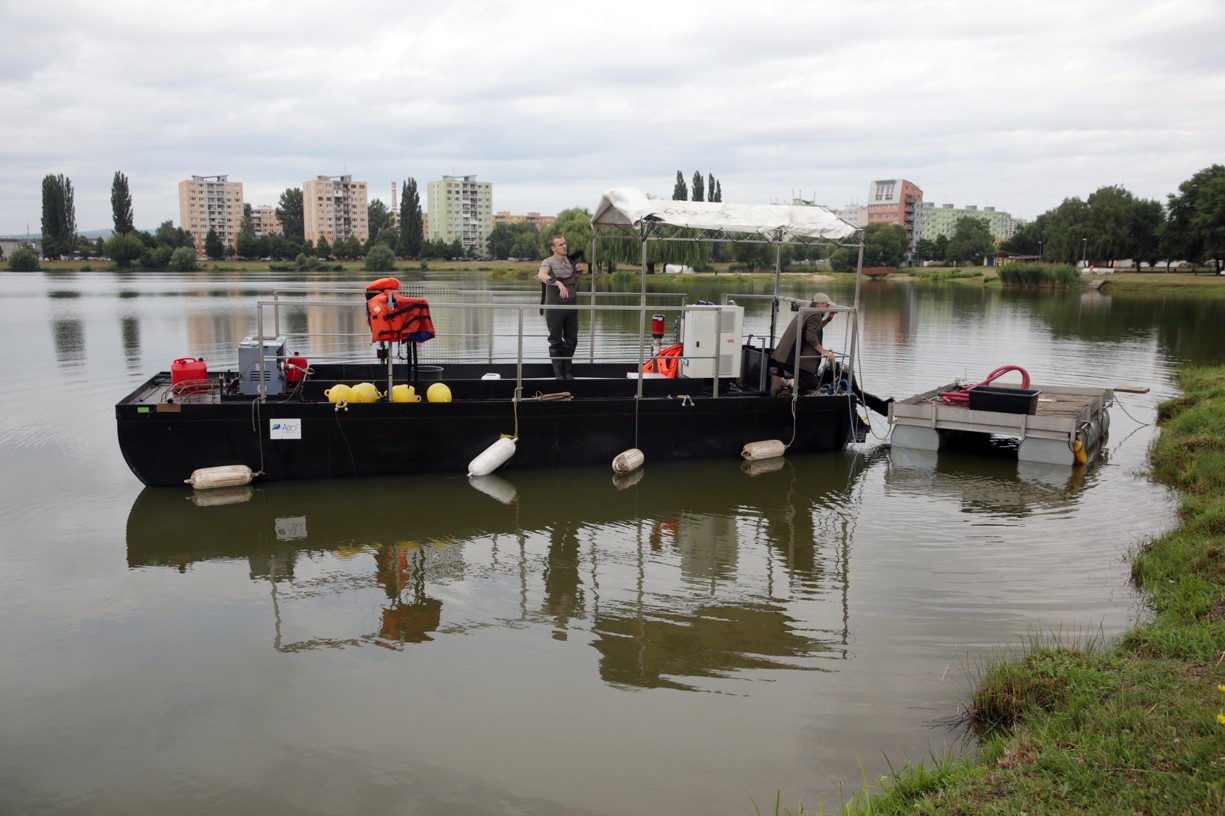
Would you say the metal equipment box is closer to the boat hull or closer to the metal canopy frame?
the boat hull

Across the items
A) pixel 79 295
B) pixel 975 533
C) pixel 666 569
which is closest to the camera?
pixel 666 569

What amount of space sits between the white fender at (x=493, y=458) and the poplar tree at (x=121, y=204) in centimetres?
12641

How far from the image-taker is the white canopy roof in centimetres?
1136

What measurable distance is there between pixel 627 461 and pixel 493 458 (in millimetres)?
1672

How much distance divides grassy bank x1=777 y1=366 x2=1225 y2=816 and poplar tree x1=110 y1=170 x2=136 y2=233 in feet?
437

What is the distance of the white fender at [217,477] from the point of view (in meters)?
9.80

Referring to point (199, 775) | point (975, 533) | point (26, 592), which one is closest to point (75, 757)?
point (199, 775)

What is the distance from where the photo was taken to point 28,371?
1838cm

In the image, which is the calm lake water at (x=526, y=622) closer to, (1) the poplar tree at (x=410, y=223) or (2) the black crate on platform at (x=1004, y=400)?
(2) the black crate on platform at (x=1004, y=400)

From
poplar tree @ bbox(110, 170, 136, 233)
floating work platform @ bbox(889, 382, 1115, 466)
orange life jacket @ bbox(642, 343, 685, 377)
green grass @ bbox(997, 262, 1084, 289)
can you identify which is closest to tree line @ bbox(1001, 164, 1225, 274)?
green grass @ bbox(997, 262, 1084, 289)

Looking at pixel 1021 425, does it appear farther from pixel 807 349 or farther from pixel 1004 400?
pixel 807 349

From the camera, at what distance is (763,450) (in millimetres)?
11719

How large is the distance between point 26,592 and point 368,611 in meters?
2.86

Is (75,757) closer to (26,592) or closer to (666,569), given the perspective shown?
(26,592)
